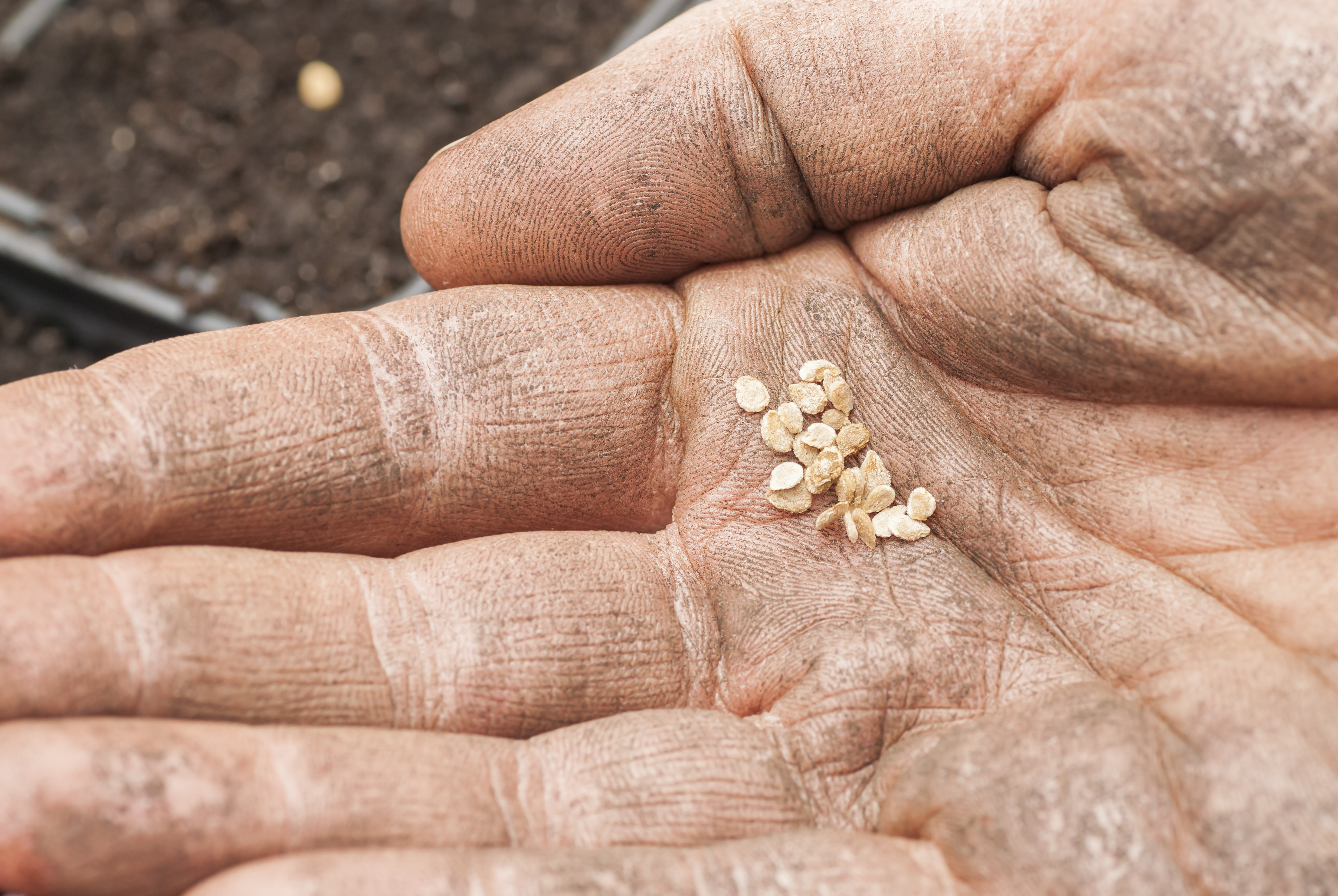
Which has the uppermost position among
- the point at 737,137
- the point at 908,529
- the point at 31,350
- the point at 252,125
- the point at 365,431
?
the point at 252,125

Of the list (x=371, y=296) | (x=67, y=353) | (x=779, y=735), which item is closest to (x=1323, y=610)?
(x=779, y=735)

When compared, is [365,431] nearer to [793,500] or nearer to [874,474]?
[793,500]

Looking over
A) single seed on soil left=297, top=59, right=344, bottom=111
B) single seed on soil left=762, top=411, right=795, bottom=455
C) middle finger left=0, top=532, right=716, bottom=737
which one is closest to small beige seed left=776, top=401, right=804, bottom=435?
single seed on soil left=762, top=411, right=795, bottom=455

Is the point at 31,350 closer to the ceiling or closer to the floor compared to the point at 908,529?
closer to the ceiling

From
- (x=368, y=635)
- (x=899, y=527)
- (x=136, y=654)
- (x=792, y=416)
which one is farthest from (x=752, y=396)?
(x=136, y=654)

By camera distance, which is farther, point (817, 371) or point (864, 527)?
point (817, 371)

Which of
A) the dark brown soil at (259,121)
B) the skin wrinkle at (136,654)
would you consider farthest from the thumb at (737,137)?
the dark brown soil at (259,121)

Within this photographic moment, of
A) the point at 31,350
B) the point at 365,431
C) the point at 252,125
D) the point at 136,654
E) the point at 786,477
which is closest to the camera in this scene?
the point at 136,654

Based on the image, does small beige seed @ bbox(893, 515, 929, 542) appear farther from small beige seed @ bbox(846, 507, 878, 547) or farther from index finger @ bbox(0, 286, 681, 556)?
index finger @ bbox(0, 286, 681, 556)
